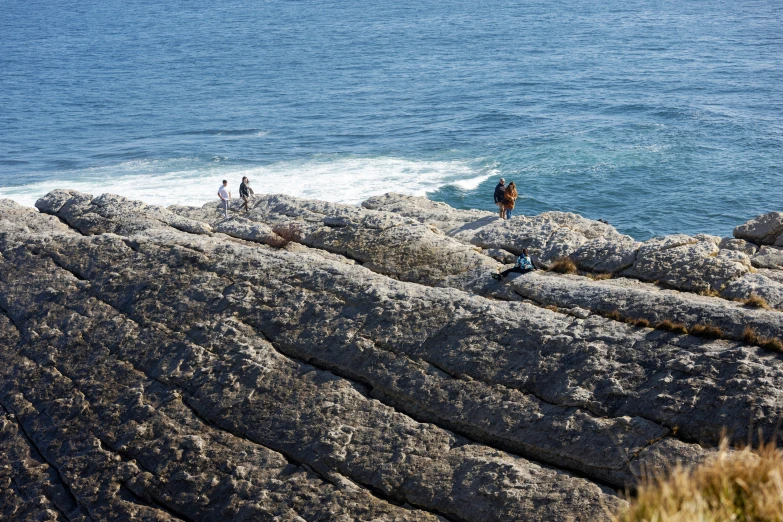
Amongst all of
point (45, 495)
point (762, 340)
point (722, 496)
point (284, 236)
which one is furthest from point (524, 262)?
point (45, 495)

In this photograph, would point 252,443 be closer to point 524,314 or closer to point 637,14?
point 524,314

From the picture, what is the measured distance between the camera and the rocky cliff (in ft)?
67.6

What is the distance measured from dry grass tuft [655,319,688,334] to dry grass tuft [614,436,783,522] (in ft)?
30.6

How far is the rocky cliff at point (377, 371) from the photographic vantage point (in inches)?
811

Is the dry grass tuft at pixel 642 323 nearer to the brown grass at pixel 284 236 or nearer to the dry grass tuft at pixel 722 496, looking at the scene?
the dry grass tuft at pixel 722 496

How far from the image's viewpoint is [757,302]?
2328cm

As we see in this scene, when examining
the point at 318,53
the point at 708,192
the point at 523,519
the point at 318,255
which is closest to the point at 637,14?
the point at 318,53

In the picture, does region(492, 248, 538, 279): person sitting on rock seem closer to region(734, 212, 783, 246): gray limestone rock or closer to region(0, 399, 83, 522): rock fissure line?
region(734, 212, 783, 246): gray limestone rock

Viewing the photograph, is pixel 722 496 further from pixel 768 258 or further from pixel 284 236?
pixel 284 236

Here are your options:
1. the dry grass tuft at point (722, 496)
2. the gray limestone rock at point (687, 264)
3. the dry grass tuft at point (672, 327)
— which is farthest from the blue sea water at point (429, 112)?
the dry grass tuft at point (722, 496)

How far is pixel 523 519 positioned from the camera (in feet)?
63.8

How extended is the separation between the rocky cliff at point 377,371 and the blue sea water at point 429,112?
3102cm

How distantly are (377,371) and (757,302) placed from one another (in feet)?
39.9

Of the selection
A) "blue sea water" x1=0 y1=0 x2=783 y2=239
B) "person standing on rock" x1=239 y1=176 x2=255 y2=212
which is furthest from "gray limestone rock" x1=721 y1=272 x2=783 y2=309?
"blue sea water" x1=0 y1=0 x2=783 y2=239
